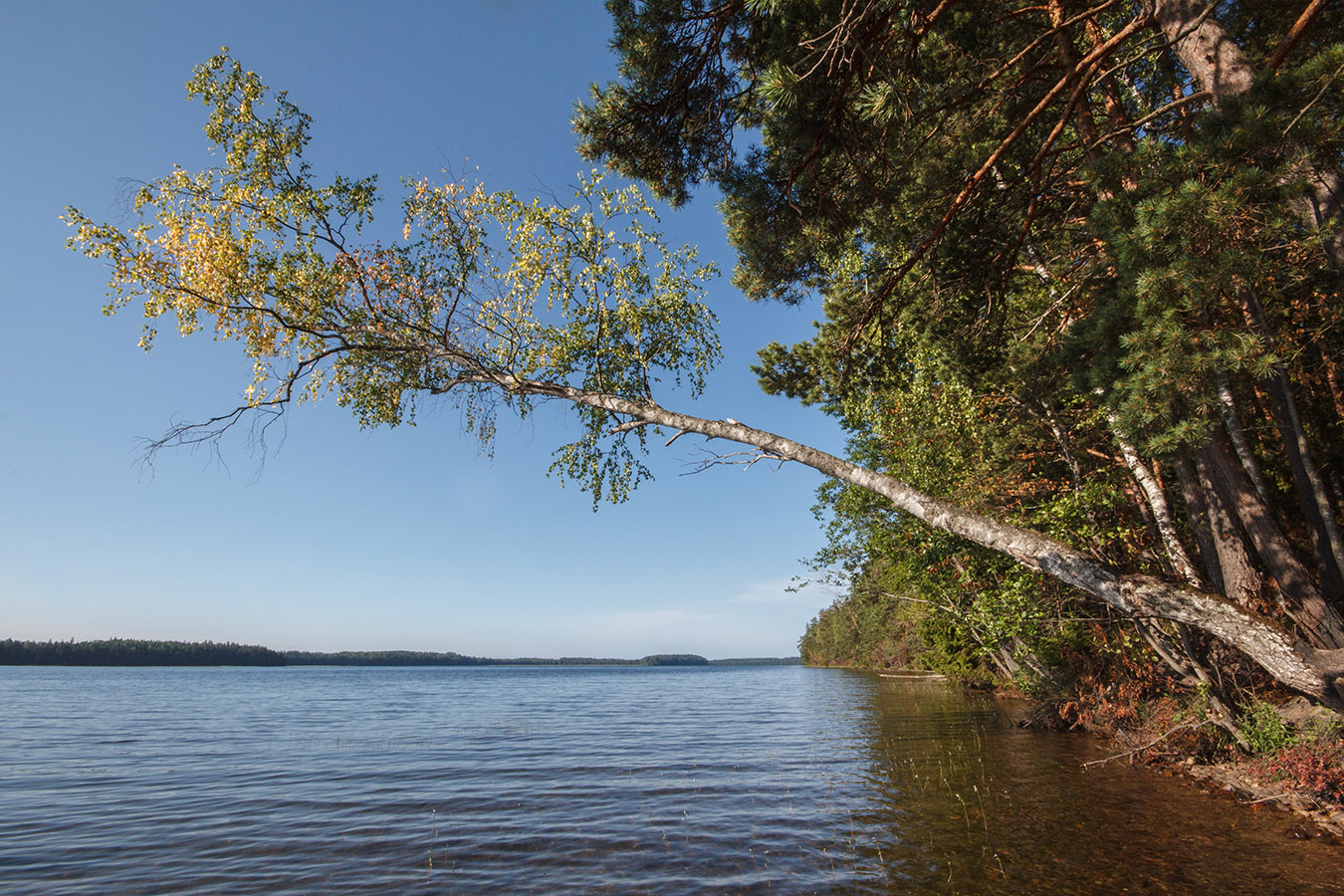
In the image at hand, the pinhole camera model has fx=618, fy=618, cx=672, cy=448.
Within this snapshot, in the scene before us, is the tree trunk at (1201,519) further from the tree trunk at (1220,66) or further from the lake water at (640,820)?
the tree trunk at (1220,66)

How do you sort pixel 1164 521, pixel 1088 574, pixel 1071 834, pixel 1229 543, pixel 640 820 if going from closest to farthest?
pixel 1088 574, pixel 1071 834, pixel 1229 543, pixel 640 820, pixel 1164 521

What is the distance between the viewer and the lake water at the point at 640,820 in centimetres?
720

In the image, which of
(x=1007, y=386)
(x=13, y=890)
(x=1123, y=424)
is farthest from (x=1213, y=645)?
(x=13, y=890)

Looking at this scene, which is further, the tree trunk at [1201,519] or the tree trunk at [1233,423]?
the tree trunk at [1201,519]

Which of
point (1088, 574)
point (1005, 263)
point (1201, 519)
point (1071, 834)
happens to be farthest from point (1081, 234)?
point (1071, 834)

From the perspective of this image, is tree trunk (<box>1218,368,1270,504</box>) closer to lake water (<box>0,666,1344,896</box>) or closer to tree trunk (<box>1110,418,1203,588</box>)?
tree trunk (<box>1110,418,1203,588</box>)

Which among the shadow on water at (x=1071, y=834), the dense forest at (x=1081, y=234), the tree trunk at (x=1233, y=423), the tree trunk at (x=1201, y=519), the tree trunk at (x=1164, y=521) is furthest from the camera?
the tree trunk at (x=1164, y=521)

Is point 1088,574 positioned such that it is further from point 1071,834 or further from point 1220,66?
point 1220,66

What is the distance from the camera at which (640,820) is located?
9758mm

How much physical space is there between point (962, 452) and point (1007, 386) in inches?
148

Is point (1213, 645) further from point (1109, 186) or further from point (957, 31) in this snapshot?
point (957, 31)

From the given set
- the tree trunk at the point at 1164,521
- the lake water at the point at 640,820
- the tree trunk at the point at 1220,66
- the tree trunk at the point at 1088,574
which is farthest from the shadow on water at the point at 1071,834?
the tree trunk at the point at 1220,66

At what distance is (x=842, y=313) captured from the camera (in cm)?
1091

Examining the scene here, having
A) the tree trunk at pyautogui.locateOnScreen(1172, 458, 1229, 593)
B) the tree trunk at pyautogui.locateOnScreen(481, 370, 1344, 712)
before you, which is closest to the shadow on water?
the tree trunk at pyautogui.locateOnScreen(481, 370, 1344, 712)
